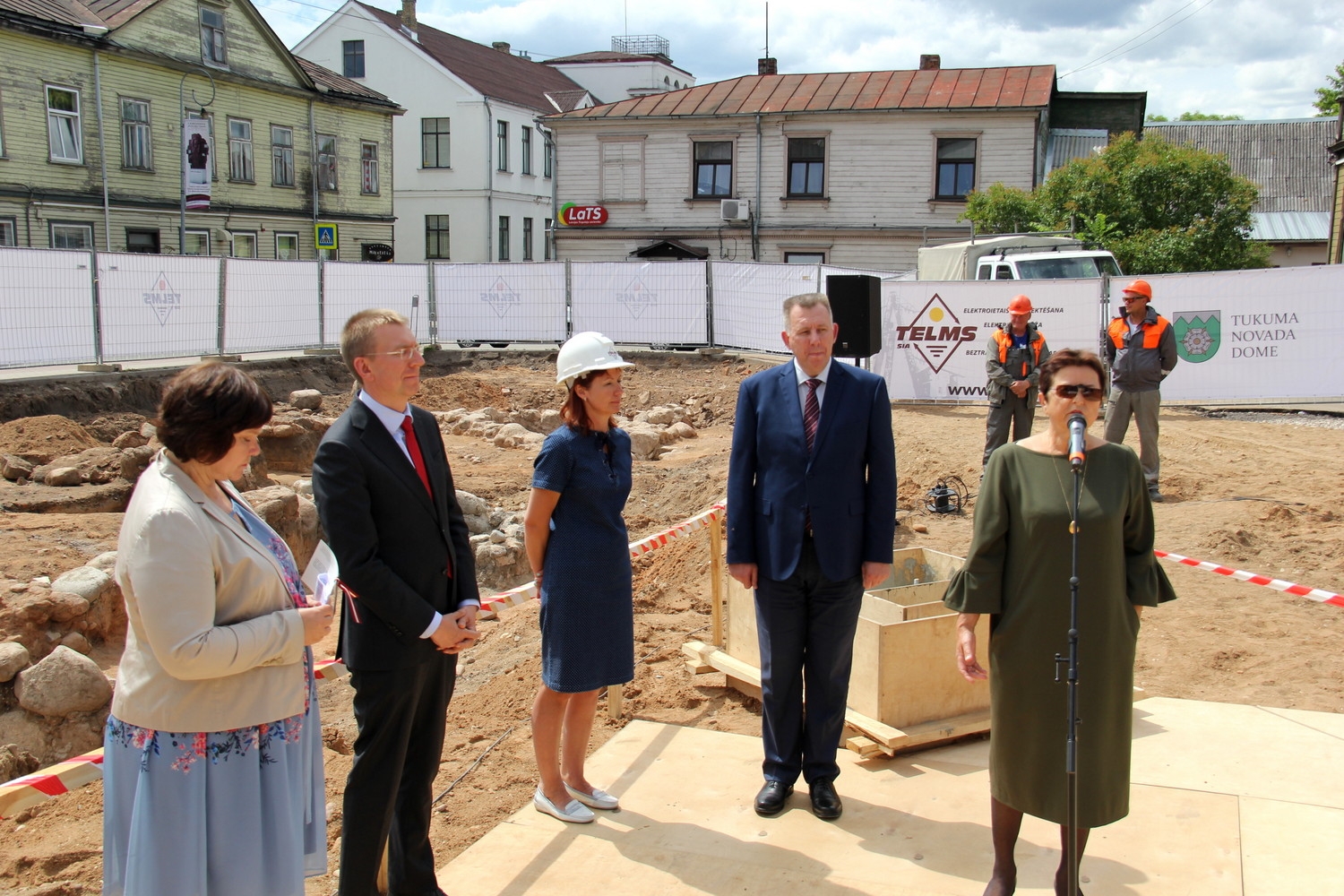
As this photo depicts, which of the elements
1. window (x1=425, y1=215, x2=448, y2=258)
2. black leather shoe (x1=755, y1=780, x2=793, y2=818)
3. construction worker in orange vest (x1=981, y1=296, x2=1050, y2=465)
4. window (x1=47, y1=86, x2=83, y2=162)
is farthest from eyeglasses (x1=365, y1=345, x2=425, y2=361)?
window (x1=425, y1=215, x2=448, y2=258)

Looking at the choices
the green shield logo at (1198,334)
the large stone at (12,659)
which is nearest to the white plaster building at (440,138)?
the green shield logo at (1198,334)

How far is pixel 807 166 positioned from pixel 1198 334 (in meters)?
18.9

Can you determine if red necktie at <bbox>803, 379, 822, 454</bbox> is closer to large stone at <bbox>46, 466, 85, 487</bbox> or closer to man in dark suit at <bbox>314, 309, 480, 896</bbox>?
man in dark suit at <bbox>314, 309, 480, 896</bbox>

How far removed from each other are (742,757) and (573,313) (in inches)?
752

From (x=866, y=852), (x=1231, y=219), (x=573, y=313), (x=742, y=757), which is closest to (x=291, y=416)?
(x=573, y=313)

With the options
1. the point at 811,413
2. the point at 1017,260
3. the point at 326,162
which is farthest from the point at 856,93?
the point at 811,413

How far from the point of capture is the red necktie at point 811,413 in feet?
13.7

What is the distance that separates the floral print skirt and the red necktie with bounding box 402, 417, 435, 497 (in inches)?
33.8

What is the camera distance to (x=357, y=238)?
37625 millimetres

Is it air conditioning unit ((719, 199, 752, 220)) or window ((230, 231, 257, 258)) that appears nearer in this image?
air conditioning unit ((719, 199, 752, 220))

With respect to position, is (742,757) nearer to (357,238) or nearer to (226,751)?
(226,751)

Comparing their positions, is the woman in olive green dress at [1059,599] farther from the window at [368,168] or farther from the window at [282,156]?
the window at [368,168]

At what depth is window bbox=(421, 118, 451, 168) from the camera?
143 feet

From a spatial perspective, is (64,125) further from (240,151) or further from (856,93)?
(856,93)
